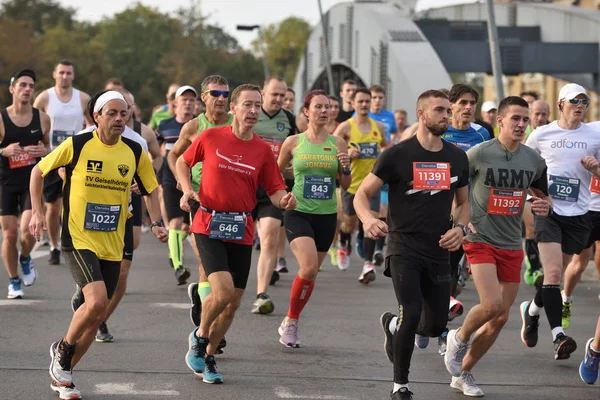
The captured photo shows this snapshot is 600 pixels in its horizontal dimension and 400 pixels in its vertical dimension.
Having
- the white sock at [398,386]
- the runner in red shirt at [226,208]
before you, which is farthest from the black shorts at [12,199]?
the white sock at [398,386]

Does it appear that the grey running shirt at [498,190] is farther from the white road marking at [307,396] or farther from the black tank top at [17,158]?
the black tank top at [17,158]

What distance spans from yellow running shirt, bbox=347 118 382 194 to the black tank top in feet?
13.1

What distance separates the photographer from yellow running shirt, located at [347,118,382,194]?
14477mm

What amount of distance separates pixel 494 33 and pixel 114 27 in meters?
80.7

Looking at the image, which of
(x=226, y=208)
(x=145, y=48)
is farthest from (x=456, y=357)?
(x=145, y=48)

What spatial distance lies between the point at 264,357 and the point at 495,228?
198cm

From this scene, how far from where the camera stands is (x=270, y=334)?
1003 cm

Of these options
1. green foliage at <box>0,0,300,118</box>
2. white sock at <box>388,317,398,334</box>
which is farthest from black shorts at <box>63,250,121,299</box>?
green foliage at <box>0,0,300,118</box>

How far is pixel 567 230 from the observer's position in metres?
9.95

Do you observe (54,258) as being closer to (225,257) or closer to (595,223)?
(595,223)

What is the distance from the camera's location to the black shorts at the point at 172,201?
42.5 ft

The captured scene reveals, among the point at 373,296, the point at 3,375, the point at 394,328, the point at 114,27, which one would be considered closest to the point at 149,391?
the point at 3,375

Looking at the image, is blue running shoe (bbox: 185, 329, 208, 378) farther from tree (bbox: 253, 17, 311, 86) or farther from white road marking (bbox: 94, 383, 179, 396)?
tree (bbox: 253, 17, 311, 86)

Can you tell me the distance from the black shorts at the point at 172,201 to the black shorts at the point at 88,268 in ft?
17.6
